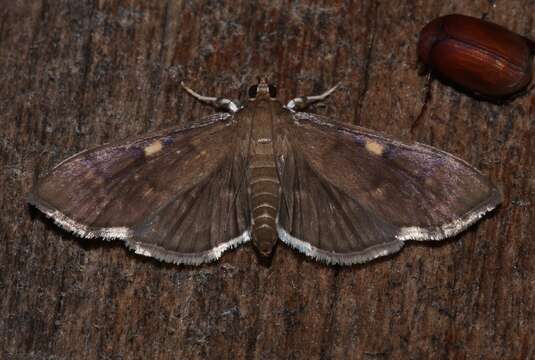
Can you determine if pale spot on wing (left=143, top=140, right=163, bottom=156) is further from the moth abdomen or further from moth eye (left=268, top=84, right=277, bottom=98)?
moth eye (left=268, top=84, right=277, bottom=98)

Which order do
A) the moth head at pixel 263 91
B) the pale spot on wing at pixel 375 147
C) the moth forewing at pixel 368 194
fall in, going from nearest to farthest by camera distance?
the moth forewing at pixel 368 194 → the pale spot on wing at pixel 375 147 → the moth head at pixel 263 91

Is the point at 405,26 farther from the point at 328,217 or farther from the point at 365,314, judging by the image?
the point at 365,314

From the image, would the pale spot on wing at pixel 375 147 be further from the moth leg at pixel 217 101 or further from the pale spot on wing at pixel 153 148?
the pale spot on wing at pixel 153 148

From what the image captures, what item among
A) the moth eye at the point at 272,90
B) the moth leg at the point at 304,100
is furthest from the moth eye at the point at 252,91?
the moth leg at the point at 304,100

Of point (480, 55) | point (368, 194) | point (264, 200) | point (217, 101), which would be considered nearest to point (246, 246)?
point (264, 200)

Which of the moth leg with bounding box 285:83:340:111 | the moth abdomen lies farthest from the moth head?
the moth abdomen

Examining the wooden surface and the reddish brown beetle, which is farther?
the reddish brown beetle
